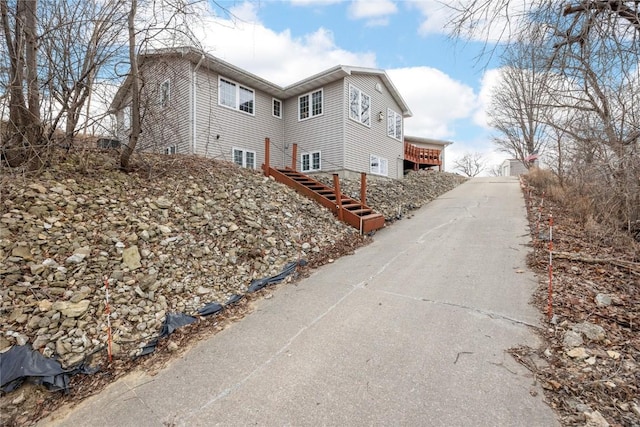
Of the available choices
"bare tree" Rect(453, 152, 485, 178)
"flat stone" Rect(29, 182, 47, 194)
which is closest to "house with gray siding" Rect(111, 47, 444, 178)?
"flat stone" Rect(29, 182, 47, 194)

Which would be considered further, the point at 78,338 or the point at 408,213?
the point at 408,213

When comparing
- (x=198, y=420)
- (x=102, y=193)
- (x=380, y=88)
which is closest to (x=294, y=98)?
(x=380, y=88)

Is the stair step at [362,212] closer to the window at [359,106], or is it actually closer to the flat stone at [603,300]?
the flat stone at [603,300]

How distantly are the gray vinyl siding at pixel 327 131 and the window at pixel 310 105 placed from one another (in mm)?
203

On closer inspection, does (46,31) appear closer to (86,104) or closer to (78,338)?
(86,104)

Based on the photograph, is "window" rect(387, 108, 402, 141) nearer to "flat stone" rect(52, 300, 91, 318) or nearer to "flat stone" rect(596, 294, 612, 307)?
"flat stone" rect(596, 294, 612, 307)

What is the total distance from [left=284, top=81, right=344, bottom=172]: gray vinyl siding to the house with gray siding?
40mm

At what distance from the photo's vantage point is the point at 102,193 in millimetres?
5281

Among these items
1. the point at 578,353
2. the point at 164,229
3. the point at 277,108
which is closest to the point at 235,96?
the point at 277,108

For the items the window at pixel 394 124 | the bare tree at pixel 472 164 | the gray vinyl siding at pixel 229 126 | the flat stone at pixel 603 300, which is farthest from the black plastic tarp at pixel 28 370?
the bare tree at pixel 472 164

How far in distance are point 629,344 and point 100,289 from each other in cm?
592

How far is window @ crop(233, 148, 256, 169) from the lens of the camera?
38.7ft

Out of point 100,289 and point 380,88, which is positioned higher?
point 380,88

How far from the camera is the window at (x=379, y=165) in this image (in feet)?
45.1
